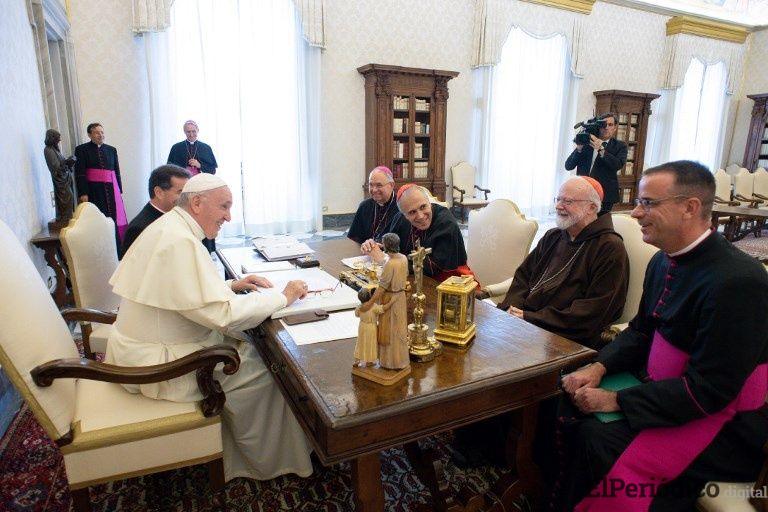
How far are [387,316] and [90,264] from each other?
1.80 m

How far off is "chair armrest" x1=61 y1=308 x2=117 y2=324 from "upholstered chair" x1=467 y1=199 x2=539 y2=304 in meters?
2.03

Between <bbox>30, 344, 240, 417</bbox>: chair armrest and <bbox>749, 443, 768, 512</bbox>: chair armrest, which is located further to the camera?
<bbox>30, 344, 240, 417</bbox>: chair armrest

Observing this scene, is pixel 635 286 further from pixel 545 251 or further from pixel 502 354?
pixel 502 354

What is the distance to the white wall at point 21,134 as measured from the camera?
308cm

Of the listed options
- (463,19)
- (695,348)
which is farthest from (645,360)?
(463,19)

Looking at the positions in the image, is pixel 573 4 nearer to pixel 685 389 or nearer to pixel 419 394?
pixel 685 389

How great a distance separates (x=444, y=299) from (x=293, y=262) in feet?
4.59

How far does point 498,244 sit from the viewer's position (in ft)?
9.96

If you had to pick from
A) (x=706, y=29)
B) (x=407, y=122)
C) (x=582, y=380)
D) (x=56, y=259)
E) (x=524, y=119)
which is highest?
(x=706, y=29)

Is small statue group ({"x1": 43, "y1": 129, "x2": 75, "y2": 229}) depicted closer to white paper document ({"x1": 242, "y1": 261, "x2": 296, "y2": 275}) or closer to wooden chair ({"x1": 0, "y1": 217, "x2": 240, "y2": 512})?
white paper document ({"x1": 242, "y1": 261, "x2": 296, "y2": 275})

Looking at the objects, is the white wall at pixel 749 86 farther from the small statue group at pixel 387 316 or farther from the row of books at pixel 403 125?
the small statue group at pixel 387 316

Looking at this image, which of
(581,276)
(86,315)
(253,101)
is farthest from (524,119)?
(86,315)

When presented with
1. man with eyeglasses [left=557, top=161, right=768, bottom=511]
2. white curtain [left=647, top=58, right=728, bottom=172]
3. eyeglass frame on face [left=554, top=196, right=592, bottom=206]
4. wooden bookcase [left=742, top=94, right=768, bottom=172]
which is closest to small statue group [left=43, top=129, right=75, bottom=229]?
eyeglass frame on face [left=554, top=196, right=592, bottom=206]

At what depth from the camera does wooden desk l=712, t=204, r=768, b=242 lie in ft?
21.7
